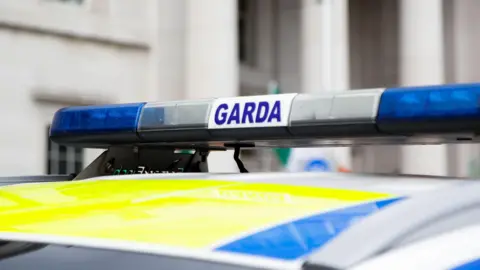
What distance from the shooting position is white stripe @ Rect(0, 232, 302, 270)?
125 cm

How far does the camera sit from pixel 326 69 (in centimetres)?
1647

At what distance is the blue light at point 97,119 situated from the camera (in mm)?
2809

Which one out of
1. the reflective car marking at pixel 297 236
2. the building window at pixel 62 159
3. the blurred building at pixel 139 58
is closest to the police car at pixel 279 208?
the reflective car marking at pixel 297 236

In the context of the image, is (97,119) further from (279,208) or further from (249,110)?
(279,208)

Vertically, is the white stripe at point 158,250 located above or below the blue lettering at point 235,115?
below

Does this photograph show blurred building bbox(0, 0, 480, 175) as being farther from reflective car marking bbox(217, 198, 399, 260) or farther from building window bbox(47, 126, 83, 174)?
reflective car marking bbox(217, 198, 399, 260)

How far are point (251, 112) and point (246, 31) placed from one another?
20.6m

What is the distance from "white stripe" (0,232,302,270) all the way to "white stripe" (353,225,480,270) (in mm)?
122

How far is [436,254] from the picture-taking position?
133 cm

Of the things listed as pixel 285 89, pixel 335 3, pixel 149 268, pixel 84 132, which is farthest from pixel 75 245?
pixel 285 89

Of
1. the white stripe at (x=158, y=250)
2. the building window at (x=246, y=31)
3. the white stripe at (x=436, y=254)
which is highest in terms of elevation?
the building window at (x=246, y=31)

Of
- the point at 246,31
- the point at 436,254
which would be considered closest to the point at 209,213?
the point at 436,254

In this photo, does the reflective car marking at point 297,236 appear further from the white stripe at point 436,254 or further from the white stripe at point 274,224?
the white stripe at point 436,254

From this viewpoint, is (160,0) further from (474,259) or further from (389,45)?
(474,259)
